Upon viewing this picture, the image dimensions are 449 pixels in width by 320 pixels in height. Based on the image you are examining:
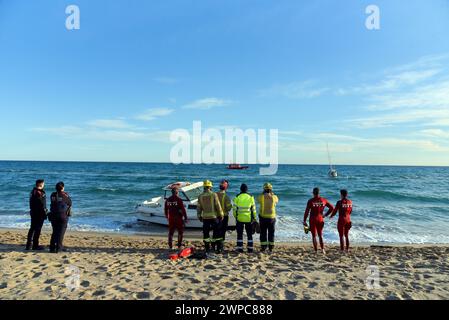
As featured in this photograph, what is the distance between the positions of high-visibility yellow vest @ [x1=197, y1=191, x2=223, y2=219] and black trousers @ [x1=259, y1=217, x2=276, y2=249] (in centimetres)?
124

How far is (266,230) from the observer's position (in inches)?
341

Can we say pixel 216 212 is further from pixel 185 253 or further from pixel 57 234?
pixel 57 234

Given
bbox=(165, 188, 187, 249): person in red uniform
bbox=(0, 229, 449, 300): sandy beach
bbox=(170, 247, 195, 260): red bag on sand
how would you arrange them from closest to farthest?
bbox=(0, 229, 449, 300): sandy beach
bbox=(170, 247, 195, 260): red bag on sand
bbox=(165, 188, 187, 249): person in red uniform

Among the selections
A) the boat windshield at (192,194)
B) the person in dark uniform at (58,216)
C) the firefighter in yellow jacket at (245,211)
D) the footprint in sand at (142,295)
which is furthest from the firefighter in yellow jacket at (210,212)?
the boat windshield at (192,194)

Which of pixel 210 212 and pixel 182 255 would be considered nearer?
pixel 182 255

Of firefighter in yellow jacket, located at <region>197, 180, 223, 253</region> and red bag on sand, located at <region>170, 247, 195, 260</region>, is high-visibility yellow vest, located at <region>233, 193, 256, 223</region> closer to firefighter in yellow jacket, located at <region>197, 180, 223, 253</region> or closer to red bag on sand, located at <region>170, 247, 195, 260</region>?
firefighter in yellow jacket, located at <region>197, 180, 223, 253</region>

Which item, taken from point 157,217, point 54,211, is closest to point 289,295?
point 54,211

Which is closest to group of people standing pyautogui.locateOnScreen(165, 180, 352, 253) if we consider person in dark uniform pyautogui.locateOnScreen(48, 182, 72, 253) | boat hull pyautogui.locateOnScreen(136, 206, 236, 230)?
person in dark uniform pyautogui.locateOnScreen(48, 182, 72, 253)

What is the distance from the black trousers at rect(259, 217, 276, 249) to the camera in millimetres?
8445

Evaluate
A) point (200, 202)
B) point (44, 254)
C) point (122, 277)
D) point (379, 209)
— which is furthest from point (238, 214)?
point (379, 209)

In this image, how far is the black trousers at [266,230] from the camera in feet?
27.7

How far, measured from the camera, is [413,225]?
15.4 metres

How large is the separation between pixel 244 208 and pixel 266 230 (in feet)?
3.27

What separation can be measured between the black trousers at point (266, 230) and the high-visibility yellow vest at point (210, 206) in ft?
4.08
